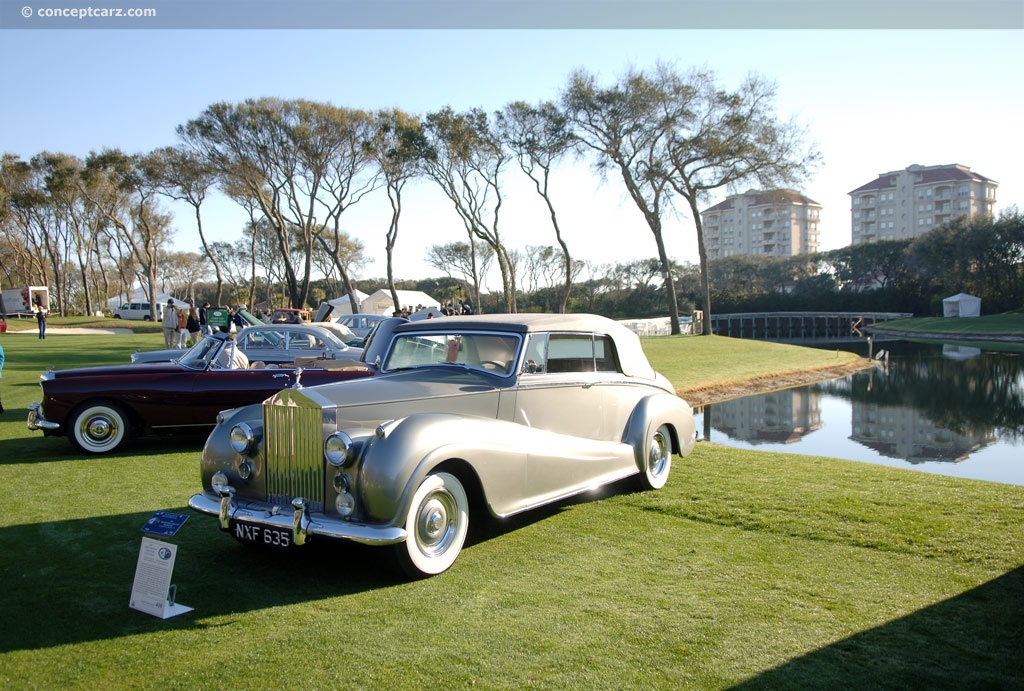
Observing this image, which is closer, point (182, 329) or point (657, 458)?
point (657, 458)

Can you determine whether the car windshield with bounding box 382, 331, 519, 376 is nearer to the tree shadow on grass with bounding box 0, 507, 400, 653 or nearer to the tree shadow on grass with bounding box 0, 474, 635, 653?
the tree shadow on grass with bounding box 0, 474, 635, 653

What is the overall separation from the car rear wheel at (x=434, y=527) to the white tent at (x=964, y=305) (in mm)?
68627

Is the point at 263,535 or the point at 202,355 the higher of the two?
the point at 202,355

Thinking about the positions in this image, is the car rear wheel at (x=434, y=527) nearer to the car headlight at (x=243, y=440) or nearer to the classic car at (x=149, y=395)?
the car headlight at (x=243, y=440)

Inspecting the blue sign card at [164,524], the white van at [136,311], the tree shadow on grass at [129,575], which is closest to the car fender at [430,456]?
the tree shadow on grass at [129,575]

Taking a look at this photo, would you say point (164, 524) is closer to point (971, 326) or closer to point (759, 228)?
point (971, 326)

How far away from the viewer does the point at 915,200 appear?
11512 cm

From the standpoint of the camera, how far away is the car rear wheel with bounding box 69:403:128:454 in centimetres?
851

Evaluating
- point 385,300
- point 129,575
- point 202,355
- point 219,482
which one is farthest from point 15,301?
point 219,482

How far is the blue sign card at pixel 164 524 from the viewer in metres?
4.17

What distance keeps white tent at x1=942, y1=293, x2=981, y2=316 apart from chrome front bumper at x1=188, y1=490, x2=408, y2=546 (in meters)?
Answer: 69.4

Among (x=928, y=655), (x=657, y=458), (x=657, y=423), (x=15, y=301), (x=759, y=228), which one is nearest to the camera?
(x=928, y=655)

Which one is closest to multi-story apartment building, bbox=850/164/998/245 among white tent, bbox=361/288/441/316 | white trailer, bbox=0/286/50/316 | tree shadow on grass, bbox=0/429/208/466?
white tent, bbox=361/288/441/316

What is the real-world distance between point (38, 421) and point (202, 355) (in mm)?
1946
